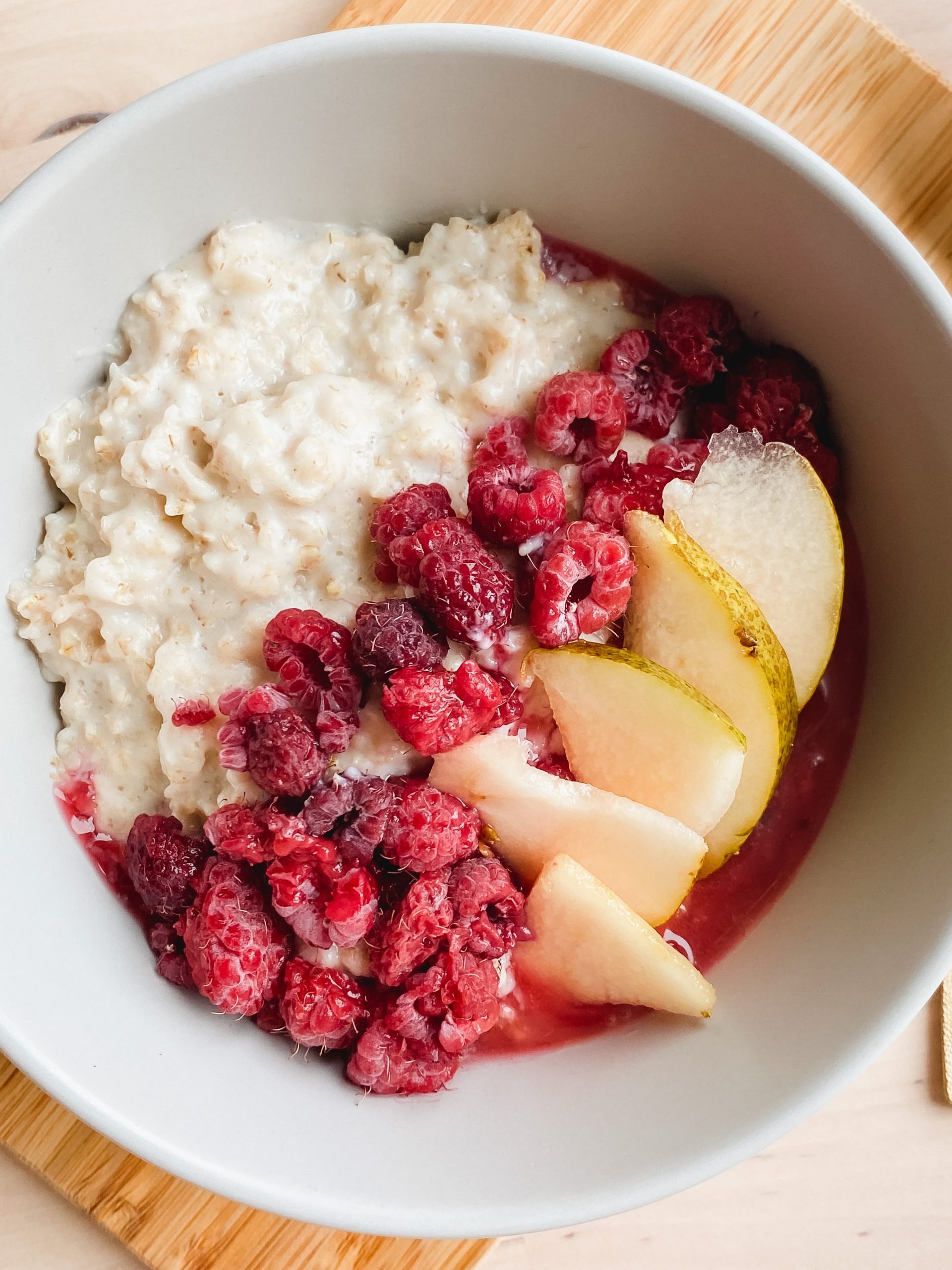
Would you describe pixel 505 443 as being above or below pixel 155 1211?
above

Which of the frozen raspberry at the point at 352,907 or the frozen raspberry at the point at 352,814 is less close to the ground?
the frozen raspberry at the point at 352,814

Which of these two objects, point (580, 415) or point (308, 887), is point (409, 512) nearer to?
point (580, 415)

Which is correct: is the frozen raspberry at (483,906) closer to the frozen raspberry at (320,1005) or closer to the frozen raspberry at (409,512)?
the frozen raspberry at (320,1005)

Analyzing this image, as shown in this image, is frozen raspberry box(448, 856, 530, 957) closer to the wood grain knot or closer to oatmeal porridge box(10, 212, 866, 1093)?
oatmeal porridge box(10, 212, 866, 1093)

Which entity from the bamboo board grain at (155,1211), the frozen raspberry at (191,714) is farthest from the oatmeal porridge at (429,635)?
the bamboo board grain at (155,1211)

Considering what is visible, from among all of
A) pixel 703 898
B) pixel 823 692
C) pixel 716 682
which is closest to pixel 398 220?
pixel 716 682

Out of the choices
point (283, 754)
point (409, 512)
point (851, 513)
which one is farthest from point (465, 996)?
point (851, 513)
